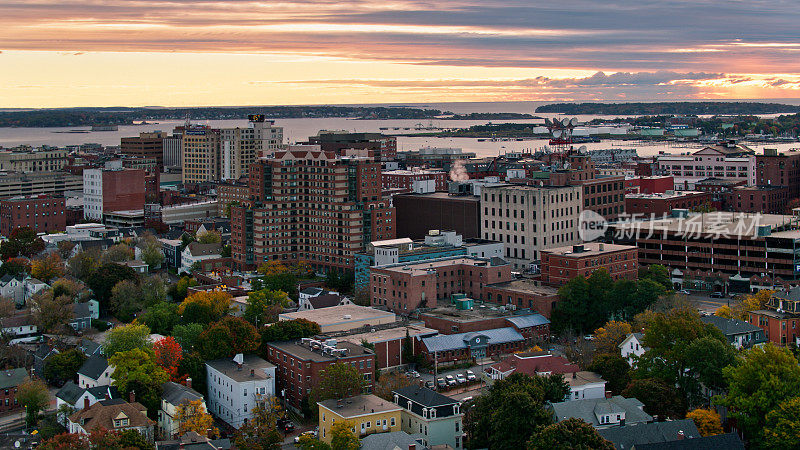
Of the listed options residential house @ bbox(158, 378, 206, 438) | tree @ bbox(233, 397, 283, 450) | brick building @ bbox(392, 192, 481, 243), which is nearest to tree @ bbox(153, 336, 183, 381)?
residential house @ bbox(158, 378, 206, 438)

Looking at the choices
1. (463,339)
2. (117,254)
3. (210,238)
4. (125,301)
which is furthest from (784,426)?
(117,254)

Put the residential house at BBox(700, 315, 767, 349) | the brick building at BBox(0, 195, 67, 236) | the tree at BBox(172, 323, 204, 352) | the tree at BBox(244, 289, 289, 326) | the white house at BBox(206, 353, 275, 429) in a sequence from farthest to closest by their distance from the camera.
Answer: the brick building at BBox(0, 195, 67, 236), the tree at BBox(244, 289, 289, 326), the tree at BBox(172, 323, 204, 352), the residential house at BBox(700, 315, 767, 349), the white house at BBox(206, 353, 275, 429)

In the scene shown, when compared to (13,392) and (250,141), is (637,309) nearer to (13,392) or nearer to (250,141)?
(13,392)

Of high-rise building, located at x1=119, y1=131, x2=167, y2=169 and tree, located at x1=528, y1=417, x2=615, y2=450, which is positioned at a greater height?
high-rise building, located at x1=119, y1=131, x2=167, y2=169

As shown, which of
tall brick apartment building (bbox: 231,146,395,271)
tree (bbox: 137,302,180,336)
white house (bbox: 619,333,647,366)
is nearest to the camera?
white house (bbox: 619,333,647,366)

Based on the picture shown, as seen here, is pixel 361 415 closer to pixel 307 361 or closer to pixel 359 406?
pixel 359 406

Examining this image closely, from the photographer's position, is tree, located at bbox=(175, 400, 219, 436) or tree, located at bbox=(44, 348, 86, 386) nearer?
tree, located at bbox=(175, 400, 219, 436)

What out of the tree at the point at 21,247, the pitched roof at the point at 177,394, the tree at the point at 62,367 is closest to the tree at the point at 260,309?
the tree at the point at 62,367

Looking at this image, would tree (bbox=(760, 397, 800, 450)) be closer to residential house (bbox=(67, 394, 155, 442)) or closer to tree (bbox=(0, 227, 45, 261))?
residential house (bbox=(67, 394, 155, 442))
